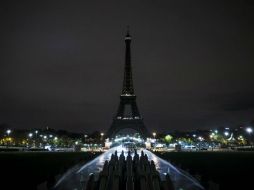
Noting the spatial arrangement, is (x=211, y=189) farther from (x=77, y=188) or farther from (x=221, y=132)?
(x=221, y=132)

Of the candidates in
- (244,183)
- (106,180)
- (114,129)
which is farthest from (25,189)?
(114,129)

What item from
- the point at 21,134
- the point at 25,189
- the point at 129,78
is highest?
the point at 129,78

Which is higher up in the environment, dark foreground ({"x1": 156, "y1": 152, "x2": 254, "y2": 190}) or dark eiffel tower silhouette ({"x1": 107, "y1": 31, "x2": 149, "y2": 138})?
dark eiffel tower silhouette ({"x1": 107, "y1": 31, "x2": 149, "y2": 138})

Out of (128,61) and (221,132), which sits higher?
(128,61)

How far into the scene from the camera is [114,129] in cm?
11194

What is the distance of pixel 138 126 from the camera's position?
112938 mm

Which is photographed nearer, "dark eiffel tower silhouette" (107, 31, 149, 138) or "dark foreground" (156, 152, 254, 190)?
"dark foreground" (156, 152, 254, 190)

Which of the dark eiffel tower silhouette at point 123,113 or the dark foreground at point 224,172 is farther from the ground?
the dark eiffel tower silhouette at point 123,113

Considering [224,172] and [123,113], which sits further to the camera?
[123,113]

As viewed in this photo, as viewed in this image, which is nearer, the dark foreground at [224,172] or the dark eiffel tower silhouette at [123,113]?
the dark foreground at [224,172]

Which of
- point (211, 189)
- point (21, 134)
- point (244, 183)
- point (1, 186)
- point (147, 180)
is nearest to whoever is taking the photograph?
point (147, 180)

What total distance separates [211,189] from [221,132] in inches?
4935

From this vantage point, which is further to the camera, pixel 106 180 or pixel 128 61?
pixel 128 61

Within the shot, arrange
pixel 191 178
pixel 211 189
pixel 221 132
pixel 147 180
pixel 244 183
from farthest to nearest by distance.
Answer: pixel 221 132, pixel 191 178, pixel 244 183, pixel 211 189, pixel 147 180
